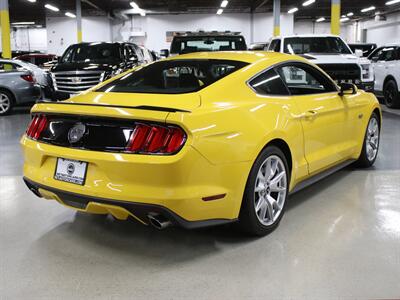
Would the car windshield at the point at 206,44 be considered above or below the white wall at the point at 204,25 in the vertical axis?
below

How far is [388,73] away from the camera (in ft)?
36.4

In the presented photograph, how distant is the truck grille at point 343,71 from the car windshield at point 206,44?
69.3 inches

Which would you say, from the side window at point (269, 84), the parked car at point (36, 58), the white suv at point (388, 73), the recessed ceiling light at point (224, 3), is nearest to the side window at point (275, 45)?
the white suv at point (388, 73)

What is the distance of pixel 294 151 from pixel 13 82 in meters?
8.84

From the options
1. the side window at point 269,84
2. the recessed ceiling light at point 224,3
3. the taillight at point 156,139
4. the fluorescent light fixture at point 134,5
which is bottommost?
the taillight at point 156,139

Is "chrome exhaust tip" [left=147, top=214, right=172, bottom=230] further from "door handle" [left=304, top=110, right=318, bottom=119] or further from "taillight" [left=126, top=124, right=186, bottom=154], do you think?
"door handle" [left=304, top=110, right=318, bottom=119]

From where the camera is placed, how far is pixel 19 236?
335 centimetres

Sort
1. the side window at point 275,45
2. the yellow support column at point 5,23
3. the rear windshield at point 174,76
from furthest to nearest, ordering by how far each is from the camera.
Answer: the yellow support column at point 5,23, the side window at point 275,45, the rear windshield at point 174,76

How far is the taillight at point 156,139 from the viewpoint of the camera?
2600 mm

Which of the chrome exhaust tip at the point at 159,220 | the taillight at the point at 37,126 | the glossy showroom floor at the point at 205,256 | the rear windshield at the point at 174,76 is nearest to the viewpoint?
the glossy showroom floor at the point at 205,256

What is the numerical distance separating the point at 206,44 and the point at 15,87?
4.77 meters

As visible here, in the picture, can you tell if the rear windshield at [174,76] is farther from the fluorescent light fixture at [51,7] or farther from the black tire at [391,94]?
the fluorescent light fixture at [51,7]

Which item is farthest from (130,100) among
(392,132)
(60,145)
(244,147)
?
(392,132)

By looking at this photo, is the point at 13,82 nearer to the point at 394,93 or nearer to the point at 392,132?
the point at 392,132
